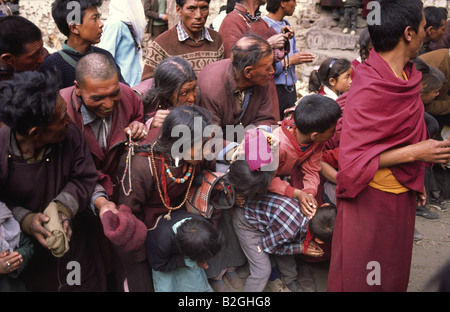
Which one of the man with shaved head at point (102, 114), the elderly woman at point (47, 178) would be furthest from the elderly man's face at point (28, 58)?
the elderly woman at point (47, 178)

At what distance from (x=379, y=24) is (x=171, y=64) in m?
1.43

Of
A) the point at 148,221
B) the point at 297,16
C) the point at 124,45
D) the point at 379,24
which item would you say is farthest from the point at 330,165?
the point at 297,16

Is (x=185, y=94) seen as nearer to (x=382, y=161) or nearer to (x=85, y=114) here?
(x=85, y=114)

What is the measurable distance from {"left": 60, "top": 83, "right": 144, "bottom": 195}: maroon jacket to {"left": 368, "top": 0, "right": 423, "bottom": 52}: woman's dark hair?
1611 millimetres

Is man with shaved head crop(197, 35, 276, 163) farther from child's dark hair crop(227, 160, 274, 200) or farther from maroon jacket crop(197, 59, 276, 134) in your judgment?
child's dark hair crop(227, 160, 274, 200)

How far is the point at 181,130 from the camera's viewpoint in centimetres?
229

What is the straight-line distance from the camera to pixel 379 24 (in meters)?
1.95

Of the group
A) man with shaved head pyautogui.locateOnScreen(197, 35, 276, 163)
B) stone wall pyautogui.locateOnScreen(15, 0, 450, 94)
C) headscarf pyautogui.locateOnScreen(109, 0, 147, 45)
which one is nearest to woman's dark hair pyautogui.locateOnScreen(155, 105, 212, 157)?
man with shaved head pyautogui.locateOnScreen(197, 35, 276, 163)

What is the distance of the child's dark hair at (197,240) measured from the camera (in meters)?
2.25

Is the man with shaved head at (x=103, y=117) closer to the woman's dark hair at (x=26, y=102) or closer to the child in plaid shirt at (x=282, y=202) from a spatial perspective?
the woman's dark hair at (x=26, y=102)

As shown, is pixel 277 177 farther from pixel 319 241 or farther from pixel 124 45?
pixel 124 45

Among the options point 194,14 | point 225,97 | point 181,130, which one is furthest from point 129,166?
point 194,14

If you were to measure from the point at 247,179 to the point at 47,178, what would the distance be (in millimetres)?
1232

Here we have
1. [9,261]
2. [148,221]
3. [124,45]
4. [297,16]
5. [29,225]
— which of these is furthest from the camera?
[297,16]
